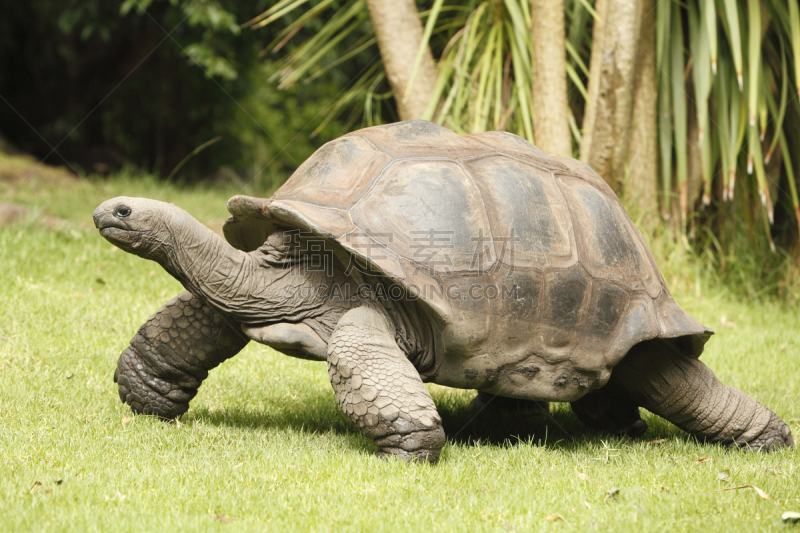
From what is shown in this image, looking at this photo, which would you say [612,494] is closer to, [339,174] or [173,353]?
[339,174]

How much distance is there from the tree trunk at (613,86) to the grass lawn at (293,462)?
1990mm

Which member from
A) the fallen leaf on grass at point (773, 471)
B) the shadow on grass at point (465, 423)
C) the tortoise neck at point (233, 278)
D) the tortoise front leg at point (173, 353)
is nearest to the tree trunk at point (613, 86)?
the shadow on grass at point (465, 423)

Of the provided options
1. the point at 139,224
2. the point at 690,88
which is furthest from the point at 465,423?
the point at 690,88

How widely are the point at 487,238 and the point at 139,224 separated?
1440 mm

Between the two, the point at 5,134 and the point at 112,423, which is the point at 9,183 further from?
the point at 112,423

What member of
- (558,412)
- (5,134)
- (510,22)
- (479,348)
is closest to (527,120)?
(510,22)

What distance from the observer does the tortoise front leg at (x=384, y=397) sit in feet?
9.70

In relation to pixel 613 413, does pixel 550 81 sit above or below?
above

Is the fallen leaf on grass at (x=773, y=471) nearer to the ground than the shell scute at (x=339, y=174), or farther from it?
nearer to the ground

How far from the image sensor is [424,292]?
9.89ft

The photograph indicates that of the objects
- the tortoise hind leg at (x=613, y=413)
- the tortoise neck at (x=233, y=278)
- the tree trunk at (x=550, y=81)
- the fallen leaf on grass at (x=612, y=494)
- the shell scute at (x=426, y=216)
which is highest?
the tree trunk at (x=550, y=81)

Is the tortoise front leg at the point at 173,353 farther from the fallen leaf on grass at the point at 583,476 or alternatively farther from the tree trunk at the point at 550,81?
the tree trunk at the point at 550,81

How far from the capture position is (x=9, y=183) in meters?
8.50

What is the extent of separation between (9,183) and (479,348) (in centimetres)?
729
